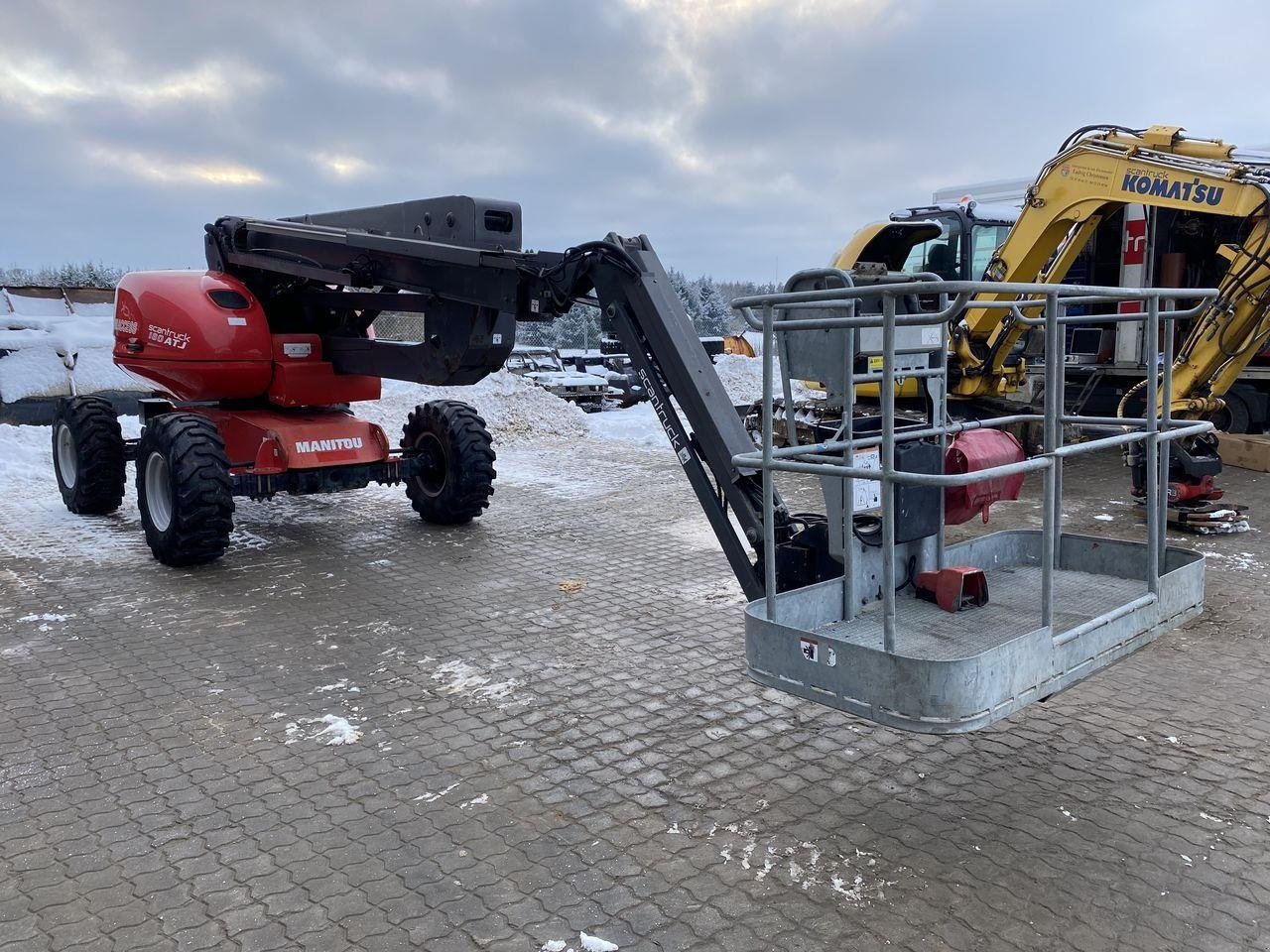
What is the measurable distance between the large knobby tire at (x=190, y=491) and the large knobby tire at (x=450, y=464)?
5.82 ft

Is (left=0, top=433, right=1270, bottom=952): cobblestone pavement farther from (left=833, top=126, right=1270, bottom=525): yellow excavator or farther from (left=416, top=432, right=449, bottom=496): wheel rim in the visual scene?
(left=833, top=126, right=1270, bottom=525): yellow excavator

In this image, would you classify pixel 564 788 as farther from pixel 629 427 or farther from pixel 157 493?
pixel 629 427

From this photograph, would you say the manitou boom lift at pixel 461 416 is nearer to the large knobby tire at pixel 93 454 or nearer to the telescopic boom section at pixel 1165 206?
the large knobby tire at pixel 93 454

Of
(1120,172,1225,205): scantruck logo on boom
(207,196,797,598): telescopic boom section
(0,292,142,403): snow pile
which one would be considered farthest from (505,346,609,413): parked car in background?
(1120,172,1225,205): scantruck logo on boom

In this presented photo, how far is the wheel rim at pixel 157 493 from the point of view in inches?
300

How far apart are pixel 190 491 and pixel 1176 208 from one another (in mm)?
9934

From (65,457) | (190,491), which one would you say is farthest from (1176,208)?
(65,457)

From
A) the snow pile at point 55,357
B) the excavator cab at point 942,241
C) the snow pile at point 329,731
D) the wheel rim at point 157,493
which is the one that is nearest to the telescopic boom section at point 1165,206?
the excavator cab at point 942,241

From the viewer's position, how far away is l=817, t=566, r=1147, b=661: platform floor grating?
3854mm

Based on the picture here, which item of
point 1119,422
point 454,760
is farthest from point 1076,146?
point 454,760

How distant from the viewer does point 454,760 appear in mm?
4238

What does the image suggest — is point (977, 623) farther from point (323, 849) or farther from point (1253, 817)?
point (323, 849)

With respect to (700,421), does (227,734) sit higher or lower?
lower

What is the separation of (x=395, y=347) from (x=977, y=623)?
5.16 m
